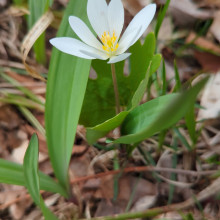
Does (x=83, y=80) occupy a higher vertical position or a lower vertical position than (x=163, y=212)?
higher

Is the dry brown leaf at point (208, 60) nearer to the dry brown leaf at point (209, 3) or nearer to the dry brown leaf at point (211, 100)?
the dry brown leaf at point (211, 100)

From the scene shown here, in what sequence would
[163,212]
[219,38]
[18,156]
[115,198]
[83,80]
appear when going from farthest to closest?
[219,38]
[18,156]
[115,198]
[163,212]
[83,80]

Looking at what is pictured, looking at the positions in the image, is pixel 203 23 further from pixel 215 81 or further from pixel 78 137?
pixel 78 137

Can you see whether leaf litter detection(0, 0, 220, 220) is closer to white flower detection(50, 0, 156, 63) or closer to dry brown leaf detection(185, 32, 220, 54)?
dry brown leaf detection(185, 32, 220, 54)

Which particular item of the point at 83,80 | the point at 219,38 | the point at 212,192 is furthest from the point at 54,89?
the point at 219,38

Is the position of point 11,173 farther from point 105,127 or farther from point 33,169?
point 105,127

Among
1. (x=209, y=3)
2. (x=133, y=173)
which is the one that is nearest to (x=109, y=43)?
(x=133, y=173)
